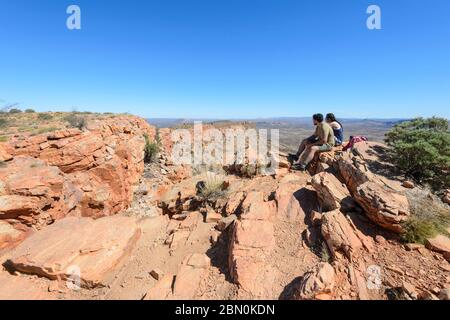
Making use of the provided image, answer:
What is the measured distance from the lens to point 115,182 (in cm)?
909

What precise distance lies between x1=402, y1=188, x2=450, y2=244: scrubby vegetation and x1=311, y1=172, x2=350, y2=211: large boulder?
3.74 feet

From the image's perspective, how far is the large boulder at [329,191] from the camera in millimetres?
4902

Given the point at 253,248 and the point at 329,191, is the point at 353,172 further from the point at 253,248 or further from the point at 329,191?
the point at 253,248

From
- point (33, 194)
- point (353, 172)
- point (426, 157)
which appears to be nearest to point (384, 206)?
point (353, 172)

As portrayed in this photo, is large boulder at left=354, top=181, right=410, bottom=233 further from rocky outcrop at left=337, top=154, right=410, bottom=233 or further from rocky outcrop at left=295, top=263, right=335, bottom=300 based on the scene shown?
rocky outcrop at left=295, top=263, right=335, bottom=300

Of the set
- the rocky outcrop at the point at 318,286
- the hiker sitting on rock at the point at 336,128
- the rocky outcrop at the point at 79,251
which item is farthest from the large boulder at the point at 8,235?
the hiker sitting on rock at the point at 336,128

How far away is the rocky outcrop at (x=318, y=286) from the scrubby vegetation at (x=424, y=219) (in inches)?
62.9

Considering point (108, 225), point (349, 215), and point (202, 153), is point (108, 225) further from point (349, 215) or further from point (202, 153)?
point (202, 153)

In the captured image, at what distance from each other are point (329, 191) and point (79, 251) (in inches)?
207

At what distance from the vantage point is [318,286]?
329 cm

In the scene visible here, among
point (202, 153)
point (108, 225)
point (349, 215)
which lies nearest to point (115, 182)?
point (108, 225)

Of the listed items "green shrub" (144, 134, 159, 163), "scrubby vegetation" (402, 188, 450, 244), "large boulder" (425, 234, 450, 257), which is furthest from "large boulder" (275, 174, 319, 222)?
"green shrub" (144, 134, 159, 163)

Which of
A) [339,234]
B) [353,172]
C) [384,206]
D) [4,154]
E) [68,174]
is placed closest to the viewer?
[384,206]

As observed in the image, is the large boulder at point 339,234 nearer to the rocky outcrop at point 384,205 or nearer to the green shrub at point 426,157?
the rocky outcrop at point 384,205
